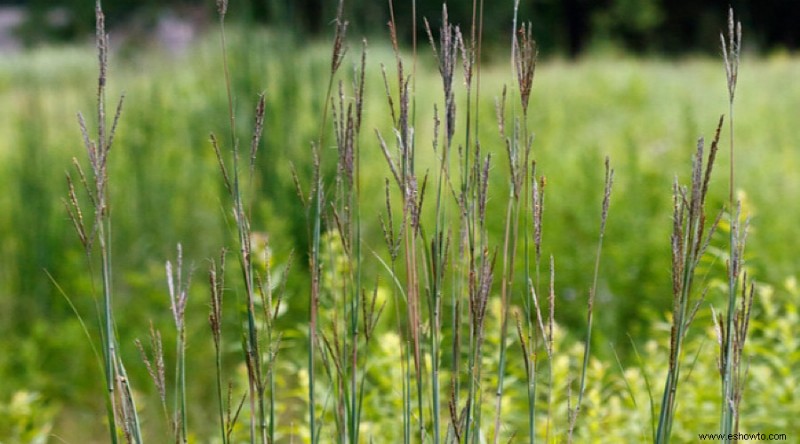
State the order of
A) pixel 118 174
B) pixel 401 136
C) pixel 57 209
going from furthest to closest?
pixel 118 174
pixel 57 209
pixel 401 136

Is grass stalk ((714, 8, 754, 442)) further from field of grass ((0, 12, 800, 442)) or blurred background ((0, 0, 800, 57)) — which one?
blurred background ((0, 0, 800, 57))

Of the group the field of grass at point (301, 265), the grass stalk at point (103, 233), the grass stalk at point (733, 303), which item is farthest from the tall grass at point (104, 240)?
the grass stalk at point (733, 303)

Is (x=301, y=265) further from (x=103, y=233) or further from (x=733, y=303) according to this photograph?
(x=733, y=303)

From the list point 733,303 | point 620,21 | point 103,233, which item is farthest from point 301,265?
point 620,21

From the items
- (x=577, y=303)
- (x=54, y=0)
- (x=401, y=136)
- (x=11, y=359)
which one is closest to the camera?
(x=401, y=136)

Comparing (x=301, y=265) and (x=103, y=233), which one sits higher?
(x=103, y=233)

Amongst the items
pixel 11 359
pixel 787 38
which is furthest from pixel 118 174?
pixel 787 38

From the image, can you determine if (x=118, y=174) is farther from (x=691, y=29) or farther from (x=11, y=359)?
(x=691, y=29)

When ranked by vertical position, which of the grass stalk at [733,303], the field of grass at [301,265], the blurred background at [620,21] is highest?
the grass stalk at [733,303]

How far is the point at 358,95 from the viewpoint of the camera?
1.00 metres

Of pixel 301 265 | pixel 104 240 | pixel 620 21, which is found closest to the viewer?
pixel 104 240

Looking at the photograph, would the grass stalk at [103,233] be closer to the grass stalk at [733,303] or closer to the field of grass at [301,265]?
the field of grass at [301,265]

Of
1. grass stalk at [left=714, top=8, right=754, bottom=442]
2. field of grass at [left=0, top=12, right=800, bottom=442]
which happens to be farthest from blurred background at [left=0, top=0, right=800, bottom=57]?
grass stalk at [left=714, top=8, right=754, bottom=442]

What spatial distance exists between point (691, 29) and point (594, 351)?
18178 mm
